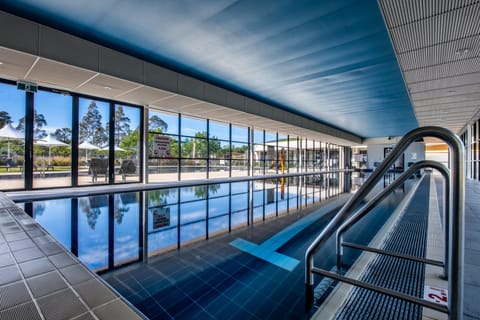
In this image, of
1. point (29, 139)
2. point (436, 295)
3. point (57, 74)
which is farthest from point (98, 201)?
point (436, 295)

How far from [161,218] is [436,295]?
4141 millimetres

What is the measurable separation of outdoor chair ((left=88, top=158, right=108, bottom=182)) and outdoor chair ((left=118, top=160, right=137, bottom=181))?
1.60 ft

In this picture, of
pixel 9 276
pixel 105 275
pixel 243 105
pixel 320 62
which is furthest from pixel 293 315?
pixel 243 105

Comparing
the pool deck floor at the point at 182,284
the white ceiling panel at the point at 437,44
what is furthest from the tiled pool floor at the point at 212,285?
the white ceiling panel at the point at 437,44

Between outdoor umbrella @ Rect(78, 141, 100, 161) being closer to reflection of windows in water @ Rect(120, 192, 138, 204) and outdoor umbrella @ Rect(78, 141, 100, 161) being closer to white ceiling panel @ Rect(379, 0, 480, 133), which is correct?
reflection of windows in water @ Rect(120, 192, 138, 204)

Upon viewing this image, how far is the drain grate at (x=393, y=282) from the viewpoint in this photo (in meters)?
1.63

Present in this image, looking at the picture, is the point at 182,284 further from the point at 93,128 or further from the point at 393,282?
the point at 93,128

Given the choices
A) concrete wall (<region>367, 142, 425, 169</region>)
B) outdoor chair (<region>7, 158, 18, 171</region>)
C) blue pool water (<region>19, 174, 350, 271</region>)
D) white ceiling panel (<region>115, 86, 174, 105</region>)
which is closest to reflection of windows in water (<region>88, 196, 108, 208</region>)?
blue pool water (<region>19, 174, 350, 271</region>)

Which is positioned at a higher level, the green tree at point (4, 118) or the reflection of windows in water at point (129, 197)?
the green tree at point (4, 118)

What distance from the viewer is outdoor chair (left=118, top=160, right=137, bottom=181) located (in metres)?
8.52

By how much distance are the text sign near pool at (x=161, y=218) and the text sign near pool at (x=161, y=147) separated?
13.9 feet

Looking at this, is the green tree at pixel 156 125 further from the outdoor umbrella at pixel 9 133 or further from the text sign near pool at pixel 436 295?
the text sign near pool at pixel 436 295

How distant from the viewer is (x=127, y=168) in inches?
340

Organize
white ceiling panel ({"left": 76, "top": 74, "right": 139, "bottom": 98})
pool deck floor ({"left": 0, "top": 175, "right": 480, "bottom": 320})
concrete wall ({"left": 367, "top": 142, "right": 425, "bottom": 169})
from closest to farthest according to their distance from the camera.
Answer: pool deck floor ({"left": 0, "top": 175, "right": 480, "bottom": 320}), white ceiling panel ({"left": 76, "top": 74, "right": 139, "bottom": 98}), concrete wall ({"left": 367, "top": 142, "right": 425, "bottom": 169})
